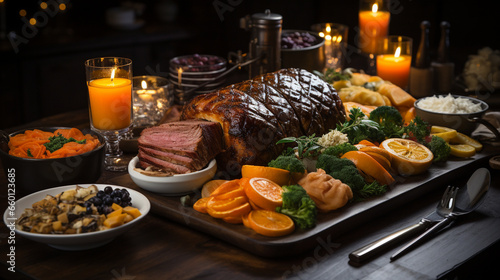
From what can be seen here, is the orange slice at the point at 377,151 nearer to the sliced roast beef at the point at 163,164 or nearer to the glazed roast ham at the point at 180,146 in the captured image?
the glazed roast ham at the point at 180,146

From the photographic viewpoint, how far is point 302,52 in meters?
3.95

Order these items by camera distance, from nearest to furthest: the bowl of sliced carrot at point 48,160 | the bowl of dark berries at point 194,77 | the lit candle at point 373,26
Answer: the bowl of sliced carrot at point 48,160
the bowl of dark berries at point 194,77
the lit candle at point 373,26

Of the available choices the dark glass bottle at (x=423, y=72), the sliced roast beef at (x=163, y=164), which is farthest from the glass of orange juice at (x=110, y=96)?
the dark glass bottle at (x=423, y=72)

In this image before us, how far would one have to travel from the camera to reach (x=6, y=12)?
637 cm

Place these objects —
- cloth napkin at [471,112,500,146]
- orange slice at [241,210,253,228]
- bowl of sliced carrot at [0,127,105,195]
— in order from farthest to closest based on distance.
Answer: cloth napkin at [471,112,500,146]
bowl of sliced carrot at [0,127,105,195]
orange slice at [241,210,253,228]

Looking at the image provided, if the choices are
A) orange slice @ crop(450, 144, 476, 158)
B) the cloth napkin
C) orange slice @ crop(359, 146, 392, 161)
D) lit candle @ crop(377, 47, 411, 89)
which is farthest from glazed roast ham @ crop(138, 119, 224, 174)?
lit candle @ crop(377, 47, 411, 89)

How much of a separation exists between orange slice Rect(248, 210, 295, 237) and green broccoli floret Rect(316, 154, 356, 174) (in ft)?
1.34

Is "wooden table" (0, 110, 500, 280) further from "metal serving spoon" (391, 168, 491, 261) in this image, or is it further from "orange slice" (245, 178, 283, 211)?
"orange slice" (245, 178, 283, 211)

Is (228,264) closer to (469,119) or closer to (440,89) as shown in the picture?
(469,119)

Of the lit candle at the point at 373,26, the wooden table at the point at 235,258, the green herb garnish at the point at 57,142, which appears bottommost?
the wooden table at the point at 235,258

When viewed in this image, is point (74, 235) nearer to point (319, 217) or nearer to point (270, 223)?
point (270, 223)

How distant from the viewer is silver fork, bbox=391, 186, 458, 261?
6.95 feet

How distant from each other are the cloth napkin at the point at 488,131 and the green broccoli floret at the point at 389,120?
46 cm

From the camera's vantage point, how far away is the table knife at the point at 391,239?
2039mm
